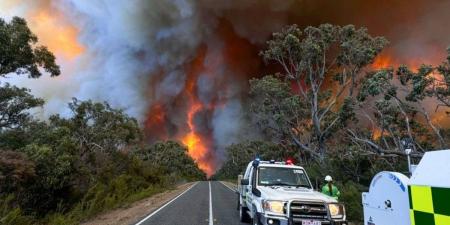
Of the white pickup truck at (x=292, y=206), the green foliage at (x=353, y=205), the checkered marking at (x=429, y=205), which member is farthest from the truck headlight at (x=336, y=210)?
the checkered marking at (x=429, y=205)

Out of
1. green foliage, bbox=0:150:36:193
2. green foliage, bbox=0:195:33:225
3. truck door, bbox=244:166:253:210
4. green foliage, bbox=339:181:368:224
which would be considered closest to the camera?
green foliage, bbox=0:195:33:225

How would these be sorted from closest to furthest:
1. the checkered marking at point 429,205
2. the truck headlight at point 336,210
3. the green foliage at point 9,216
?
the checkered marking at point 429,205 → the truck headlight at point 336,210 → the green foliage at point 9,216

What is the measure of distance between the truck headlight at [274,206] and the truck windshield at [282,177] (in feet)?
6.51

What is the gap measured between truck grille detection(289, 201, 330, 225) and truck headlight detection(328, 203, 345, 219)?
198 millimetres

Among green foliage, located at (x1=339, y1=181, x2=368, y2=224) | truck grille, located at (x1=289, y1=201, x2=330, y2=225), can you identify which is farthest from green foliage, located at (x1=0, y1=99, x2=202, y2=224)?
green foliage, located at (x1=339, y1=181, x2=368, y2=224)

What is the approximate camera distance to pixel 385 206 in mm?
3475

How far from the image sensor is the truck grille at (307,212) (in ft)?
31.9

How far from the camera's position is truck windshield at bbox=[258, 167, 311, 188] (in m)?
12.1

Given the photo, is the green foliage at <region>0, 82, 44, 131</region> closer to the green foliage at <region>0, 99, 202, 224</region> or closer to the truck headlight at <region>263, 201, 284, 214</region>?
the green foliage at <region>0, 99, 202, 224</region>

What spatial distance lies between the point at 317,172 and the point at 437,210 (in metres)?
26.1

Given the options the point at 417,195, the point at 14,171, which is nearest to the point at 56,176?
the point at 14,171

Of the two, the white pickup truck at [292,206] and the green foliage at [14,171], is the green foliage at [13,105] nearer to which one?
the green foliage at [14,171]

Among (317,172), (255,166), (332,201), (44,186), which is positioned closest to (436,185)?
(332,201)

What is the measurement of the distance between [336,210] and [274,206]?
4.89 ft
